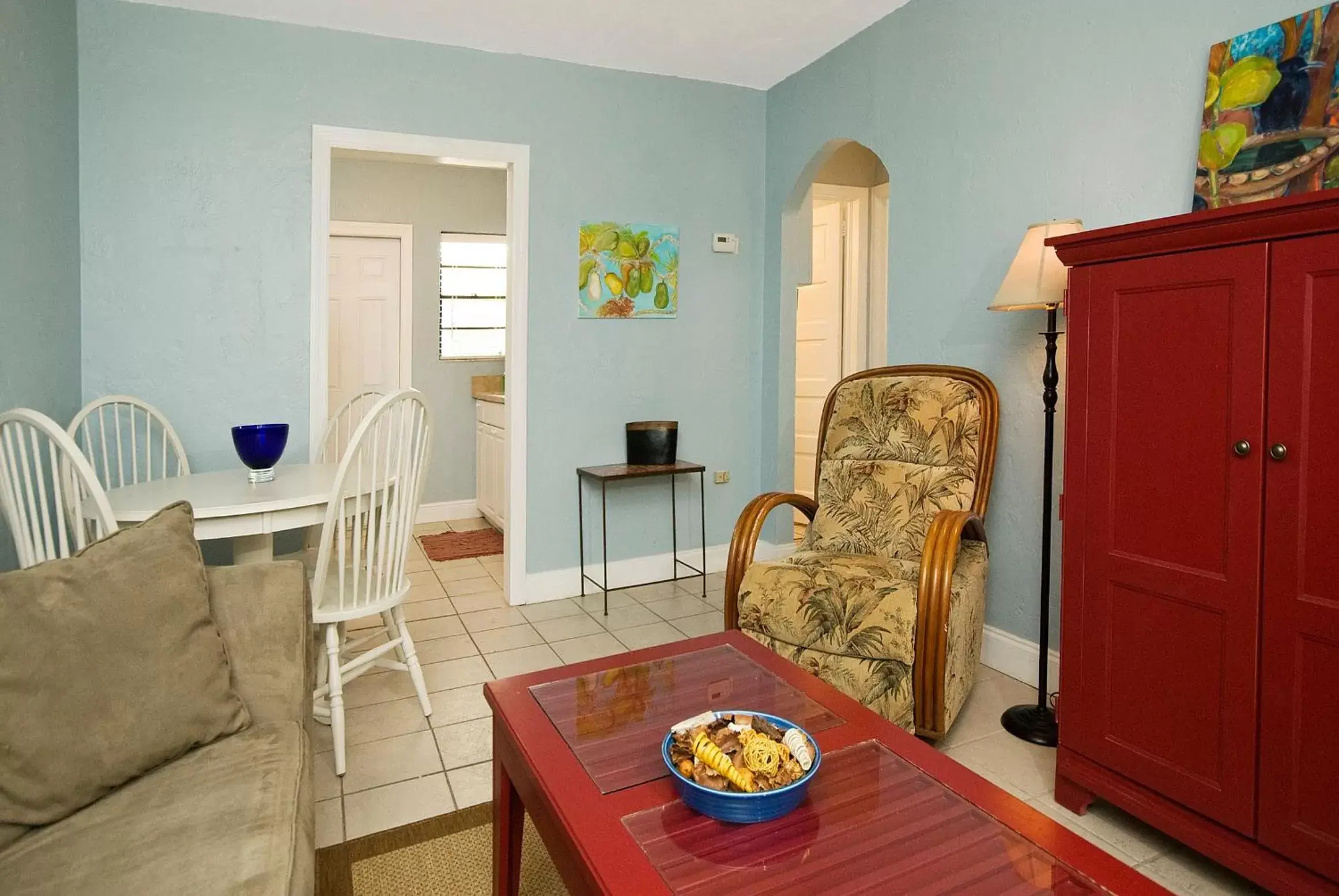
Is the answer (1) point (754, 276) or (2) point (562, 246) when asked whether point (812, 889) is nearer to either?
(2) point (562, 246)

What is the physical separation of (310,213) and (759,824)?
3292 millimetres

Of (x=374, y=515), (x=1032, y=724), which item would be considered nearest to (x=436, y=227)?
(x=374, y=515)

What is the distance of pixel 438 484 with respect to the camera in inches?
229

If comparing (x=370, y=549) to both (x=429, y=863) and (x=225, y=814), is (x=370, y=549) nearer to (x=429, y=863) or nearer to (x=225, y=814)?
(x=429, y=863)

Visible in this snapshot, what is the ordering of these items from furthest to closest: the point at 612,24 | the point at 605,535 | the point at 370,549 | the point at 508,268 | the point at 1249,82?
the point at 605,535
the point at 508,268
the point at 612,24
the point at 370,549
the point at 1249,82

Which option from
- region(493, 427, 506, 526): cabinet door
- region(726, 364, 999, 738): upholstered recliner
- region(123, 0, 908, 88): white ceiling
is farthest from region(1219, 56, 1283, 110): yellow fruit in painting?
region(493, 427, 506, 526): cabinet door

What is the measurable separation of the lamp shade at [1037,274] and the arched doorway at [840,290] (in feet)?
7.90

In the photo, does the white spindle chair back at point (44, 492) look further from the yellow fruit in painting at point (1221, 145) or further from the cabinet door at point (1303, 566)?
the yellow fruit in painting at point (1221, 145)

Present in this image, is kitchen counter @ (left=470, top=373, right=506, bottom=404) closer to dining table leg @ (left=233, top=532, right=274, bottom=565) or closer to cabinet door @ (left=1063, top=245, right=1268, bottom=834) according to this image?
dining table leg @ (left=233, top=532, right=274, bottom=565)

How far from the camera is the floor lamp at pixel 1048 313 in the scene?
2.38 m

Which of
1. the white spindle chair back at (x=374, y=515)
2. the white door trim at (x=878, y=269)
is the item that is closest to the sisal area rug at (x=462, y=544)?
the white spindle chair back at (x=374, y=515)

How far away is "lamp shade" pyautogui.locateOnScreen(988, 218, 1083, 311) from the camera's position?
2.37m

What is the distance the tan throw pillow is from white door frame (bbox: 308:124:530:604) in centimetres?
222

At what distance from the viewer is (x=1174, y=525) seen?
176cm
